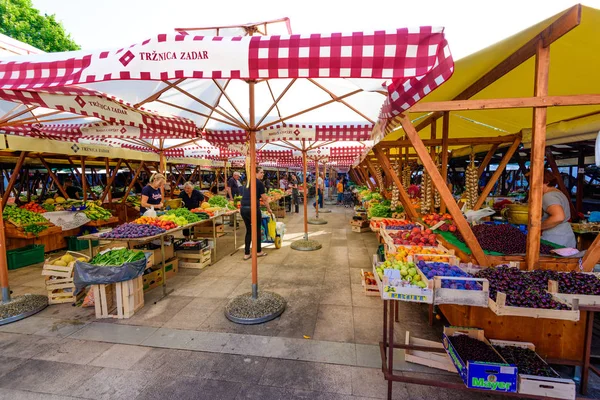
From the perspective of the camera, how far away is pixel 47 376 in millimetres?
2990

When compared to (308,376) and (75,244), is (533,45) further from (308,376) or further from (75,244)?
(75,244)

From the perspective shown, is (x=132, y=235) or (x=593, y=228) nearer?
(x=132, y=235)

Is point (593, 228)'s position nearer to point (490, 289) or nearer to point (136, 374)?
point (490, 289)

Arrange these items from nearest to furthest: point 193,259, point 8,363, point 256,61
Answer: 1. point 256,61
2. point 8,363
3. point 193,259

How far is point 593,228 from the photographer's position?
222 inches

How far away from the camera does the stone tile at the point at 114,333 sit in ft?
12.1

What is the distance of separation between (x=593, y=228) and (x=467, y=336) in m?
5.13

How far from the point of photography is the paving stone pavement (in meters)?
2.79

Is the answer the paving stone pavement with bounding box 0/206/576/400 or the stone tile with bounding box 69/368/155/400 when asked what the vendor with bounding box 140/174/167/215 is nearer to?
the paving stone pavement with bounding box 0/206/576/400

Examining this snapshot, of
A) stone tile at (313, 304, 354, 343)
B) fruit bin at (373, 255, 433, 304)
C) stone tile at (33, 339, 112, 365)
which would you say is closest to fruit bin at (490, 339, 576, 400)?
fruit bin at (373, 255, 433, 304)

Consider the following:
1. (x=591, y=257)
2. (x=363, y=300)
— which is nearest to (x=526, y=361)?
(x=591, y=257)

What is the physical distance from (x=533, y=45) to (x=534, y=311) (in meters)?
2.61

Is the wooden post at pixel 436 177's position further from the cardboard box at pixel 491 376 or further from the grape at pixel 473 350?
the cardboard box at pixel 491 376

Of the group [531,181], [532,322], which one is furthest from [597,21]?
[532,322]
